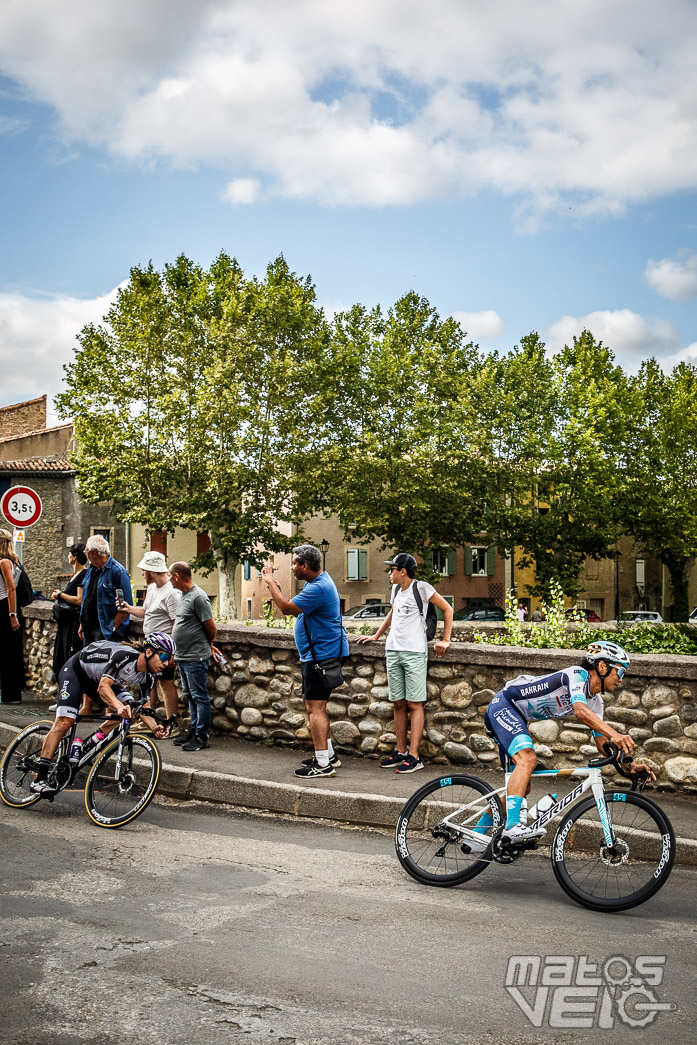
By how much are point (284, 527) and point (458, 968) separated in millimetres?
50650

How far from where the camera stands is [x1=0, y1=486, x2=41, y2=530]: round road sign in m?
13.3

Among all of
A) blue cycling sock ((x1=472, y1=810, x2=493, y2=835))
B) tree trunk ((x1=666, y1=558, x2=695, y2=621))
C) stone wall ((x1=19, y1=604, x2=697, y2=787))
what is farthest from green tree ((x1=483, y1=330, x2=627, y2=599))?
blue cycling sock ((x1=472, y1=810, x2=493, y2=835))

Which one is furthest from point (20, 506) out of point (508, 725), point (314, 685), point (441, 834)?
point (508, 725)

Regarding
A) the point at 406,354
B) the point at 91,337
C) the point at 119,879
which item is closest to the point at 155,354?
the point at 91,337

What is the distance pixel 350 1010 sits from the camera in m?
3.64

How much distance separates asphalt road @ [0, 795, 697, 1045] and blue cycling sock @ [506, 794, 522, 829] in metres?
0.39

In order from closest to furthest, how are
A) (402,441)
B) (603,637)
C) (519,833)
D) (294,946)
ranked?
(294,946) < (519,833) < (603,637) < (402,441)

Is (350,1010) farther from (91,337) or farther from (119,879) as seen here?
(91,337)

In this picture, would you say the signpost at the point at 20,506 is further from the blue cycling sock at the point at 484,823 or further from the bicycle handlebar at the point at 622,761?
the bicycle handlebar at the point at 622,761

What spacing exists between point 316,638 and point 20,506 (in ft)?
24.0

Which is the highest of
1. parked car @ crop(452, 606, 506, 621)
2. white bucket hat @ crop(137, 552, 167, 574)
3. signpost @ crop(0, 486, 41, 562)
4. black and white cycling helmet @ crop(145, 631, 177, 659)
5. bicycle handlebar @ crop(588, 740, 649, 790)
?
signpost @ crop(0, 486, 41, 562)

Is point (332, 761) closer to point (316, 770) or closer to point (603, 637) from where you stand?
point (316, 770)

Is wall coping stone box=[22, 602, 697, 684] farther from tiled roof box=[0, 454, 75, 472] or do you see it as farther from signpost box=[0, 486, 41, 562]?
tiled roof box=[0, 454, 75, 472]

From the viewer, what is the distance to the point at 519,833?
5.30 metres
